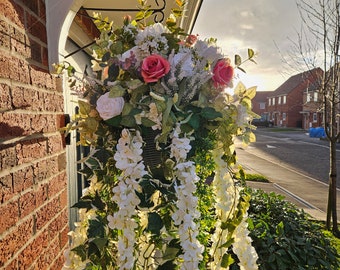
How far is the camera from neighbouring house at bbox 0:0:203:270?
52.9 inches

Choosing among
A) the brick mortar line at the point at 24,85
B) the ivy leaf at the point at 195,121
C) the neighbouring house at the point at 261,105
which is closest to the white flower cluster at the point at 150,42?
the ivy leaf at the point at 195,121

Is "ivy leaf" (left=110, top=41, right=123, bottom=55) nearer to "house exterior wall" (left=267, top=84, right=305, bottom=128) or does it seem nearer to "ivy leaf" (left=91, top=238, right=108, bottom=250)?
"ivy leaf" (left=91, top=238, right=108, bottom=250)

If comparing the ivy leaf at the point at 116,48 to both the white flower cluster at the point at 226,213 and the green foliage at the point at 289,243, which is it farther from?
the green foliage at the point at 289,243

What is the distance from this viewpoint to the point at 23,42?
1.57 meters

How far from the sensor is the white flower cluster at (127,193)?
1304mm

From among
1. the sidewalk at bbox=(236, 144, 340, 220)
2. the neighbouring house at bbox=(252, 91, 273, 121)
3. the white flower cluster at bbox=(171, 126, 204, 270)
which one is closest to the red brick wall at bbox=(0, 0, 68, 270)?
the white flower cluster at bbox=(171, 126, 204, 270)

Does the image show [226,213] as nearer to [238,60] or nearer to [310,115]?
[238,60]

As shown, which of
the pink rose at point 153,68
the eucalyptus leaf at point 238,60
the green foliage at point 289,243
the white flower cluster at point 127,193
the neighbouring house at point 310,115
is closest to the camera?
the white flower cluster at point 127,193

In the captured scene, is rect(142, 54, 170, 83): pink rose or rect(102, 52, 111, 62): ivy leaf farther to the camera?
rect(102, 52, 111, 62): ivy leaf

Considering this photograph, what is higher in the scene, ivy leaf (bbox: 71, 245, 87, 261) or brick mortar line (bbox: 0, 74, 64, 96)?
brick mortar line (bbox: 0, 74, 64, 96)

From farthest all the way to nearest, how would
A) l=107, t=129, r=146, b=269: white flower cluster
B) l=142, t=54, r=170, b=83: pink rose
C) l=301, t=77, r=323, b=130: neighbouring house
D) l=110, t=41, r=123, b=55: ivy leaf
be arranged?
l=301, t=77, r=323, b=130: neighbouring house, l=110, t=41, r=123, b=55: ivy leaf, l=142, t=54, r=170, b=83: pink rose, l=107, t=129, r=146, b=269: white flower cluster

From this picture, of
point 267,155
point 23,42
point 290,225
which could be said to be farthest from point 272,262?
point 267,155

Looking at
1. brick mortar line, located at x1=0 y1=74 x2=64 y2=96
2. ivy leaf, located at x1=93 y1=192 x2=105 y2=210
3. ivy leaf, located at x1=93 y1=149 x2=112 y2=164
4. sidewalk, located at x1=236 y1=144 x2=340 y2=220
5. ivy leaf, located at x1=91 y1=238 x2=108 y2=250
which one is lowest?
sidewalk, located at x1=236 y1=144 x2=340 y2=220

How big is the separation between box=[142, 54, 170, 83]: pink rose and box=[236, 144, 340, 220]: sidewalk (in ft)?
22.1
